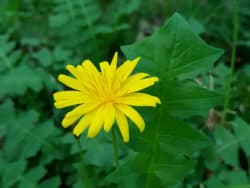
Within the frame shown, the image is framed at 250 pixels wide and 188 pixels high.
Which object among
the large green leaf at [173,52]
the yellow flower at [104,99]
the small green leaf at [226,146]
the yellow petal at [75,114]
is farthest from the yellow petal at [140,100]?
the small green leaf at [226,146]

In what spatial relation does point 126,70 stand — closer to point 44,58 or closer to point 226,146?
point 226,146

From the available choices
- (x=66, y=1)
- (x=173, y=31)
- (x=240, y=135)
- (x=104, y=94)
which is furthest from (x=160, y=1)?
(x=104, y=94)

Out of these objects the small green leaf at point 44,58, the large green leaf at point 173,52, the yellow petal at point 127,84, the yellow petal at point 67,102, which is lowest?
the yellow petal at point 67,102

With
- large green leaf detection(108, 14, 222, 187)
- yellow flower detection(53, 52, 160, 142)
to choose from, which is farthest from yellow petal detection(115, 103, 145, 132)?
large green leaf detection(108, 14, 222, 187)

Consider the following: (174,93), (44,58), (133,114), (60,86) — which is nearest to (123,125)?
(133,114)

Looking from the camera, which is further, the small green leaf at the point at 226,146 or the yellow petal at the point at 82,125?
the small green leaf at the point at 226,146

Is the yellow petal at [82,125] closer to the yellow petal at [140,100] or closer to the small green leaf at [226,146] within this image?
the yellow petal at [140,100]

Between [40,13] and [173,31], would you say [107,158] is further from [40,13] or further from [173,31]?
[40,13]

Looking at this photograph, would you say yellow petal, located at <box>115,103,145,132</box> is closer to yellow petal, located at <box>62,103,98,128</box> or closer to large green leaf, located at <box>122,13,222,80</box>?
yellow petal, located at <box>62,103,98,128</box>
